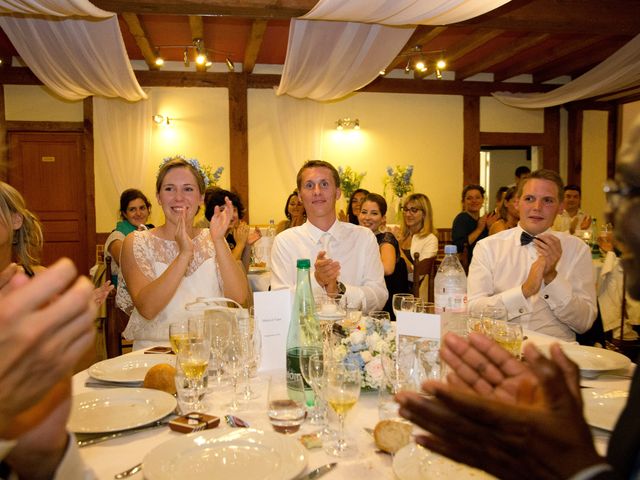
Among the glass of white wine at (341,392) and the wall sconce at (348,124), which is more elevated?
the wall sconce at (348,124)

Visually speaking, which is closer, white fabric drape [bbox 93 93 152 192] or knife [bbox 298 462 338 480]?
knife [bbox 298 462 338 480]

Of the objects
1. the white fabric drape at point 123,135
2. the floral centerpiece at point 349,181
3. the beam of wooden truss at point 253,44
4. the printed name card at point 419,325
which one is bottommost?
the printed name card at point 419,325

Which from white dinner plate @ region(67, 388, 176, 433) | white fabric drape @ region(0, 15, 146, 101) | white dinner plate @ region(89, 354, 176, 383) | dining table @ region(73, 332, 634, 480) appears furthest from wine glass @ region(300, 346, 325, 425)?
white fabric drape @ region(0, 15, 146, 101)

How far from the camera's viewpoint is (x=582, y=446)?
71 cm

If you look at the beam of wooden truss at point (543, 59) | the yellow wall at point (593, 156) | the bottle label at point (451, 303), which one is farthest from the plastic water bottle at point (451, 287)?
the yellow wall at point (593, 156)

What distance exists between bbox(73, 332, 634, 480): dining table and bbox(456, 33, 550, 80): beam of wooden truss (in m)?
6.40

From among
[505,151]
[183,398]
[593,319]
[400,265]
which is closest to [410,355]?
[183,398]

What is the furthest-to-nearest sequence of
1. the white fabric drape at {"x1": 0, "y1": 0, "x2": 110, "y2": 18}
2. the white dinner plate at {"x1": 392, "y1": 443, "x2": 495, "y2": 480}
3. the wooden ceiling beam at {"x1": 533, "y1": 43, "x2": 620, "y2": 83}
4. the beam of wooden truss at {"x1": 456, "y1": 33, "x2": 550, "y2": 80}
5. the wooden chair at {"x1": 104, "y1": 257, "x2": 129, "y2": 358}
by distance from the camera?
the wooden ceiling beam at {"x1": 533, "y1": 43, "x2": 620, "y2": 83} → the beam of wooden truss at {"x1": 456, "y1": 33, "x2": 550, "y2": 80} → the white fabric drape at {"x1": 0, "y1": 0, "x2": 110, "y2": 18} → the wooden chair at {"x1": 104, "y1": 257, "x2": 129, "y2": 358} → the white dinner plate at {"x1": 392, "y1": 443, "x2": 495, "y2": 480}

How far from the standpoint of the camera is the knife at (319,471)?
3.75 feet

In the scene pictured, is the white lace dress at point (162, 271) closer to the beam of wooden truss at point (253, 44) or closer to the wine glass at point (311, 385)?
the wine glass at point (311, 385)

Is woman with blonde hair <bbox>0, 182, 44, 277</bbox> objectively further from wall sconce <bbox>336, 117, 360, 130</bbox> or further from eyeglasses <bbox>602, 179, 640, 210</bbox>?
wall sconce <bbox>336, 117, 360, 130</bbox>

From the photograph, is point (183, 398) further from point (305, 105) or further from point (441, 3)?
point (305, 105)

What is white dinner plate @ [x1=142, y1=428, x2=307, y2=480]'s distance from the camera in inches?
44.7

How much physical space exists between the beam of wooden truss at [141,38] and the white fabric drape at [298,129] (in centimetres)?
200
